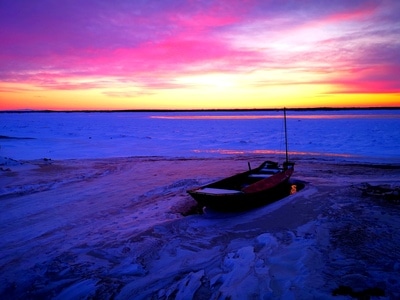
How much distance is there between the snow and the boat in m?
0.37

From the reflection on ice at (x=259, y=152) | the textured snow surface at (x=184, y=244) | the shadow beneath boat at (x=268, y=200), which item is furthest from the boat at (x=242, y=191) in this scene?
the reflection on ice at (x=259, y=152)

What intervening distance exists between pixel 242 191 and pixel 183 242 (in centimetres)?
281

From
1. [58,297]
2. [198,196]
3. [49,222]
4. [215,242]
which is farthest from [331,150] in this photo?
[58,297]

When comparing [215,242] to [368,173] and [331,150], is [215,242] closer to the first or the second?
[368,173]

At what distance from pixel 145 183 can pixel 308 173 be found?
7.14 metres

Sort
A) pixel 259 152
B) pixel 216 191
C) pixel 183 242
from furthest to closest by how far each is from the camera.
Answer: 1. pixel 259 152
2. pixel 216 191
3. pixel 183 242

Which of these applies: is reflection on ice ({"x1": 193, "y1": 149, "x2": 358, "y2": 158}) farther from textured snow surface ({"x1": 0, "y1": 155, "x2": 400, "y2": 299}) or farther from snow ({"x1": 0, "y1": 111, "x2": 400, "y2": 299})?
textured snow surface ({"x1": 0, "y1": 155, "x2": 400, "y2": 299})

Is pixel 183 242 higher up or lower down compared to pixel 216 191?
lower down

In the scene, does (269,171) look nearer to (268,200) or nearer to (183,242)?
(268,200)

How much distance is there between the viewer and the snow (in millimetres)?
5402

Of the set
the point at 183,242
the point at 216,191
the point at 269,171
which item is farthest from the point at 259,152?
the point at 183,242

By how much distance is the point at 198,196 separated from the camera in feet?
29.8

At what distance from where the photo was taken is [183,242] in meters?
7.22

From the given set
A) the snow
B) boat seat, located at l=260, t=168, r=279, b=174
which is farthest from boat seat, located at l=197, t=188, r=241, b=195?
boat seat, located at l=260, t=168, r=279, b=174
